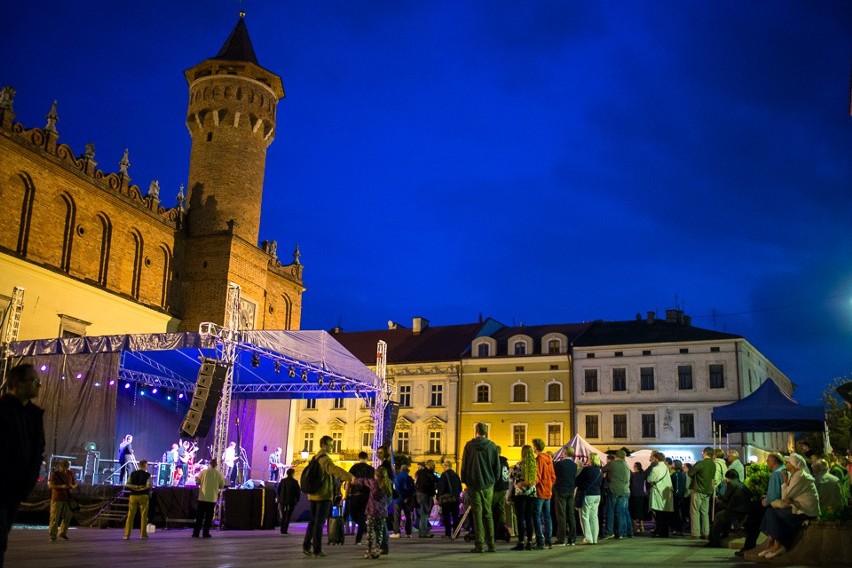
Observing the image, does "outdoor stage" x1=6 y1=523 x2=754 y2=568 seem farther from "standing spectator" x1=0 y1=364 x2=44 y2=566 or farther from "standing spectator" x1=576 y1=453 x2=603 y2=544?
"standing spectator" x1=0 y1=364 x2=44 y2=566

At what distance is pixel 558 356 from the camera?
145 feet

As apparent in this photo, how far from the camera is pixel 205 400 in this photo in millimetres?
17812

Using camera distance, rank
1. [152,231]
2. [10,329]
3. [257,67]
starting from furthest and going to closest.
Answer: [257,67] → [152,231] → [10,329]

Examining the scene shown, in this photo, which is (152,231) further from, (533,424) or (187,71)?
(533,424)

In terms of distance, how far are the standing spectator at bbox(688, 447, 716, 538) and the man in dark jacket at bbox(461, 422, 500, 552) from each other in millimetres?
5556

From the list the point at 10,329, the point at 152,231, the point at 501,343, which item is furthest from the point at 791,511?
the point at 501,343

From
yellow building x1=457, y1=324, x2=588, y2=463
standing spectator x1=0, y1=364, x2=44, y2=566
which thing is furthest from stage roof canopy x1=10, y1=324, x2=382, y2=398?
yellow building x1=457, y1=324, x2=588, y2=463

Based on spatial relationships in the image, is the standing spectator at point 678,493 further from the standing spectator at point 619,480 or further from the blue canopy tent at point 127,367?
the blue canopy tent at point 127,367

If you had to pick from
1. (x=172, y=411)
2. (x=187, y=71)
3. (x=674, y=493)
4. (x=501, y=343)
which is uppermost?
(x=187, y=71)

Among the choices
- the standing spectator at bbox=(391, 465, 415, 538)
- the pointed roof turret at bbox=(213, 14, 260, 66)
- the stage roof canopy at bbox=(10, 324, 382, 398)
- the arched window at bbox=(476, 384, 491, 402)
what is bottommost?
the standing spectator at bbox=(391, 465, 415, 538)

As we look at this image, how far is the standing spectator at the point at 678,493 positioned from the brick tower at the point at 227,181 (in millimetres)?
18159

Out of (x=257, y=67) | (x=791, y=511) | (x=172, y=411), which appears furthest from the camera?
(x=257, y=67)

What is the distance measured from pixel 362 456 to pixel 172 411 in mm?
17361

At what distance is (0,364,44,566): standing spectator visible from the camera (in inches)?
174
